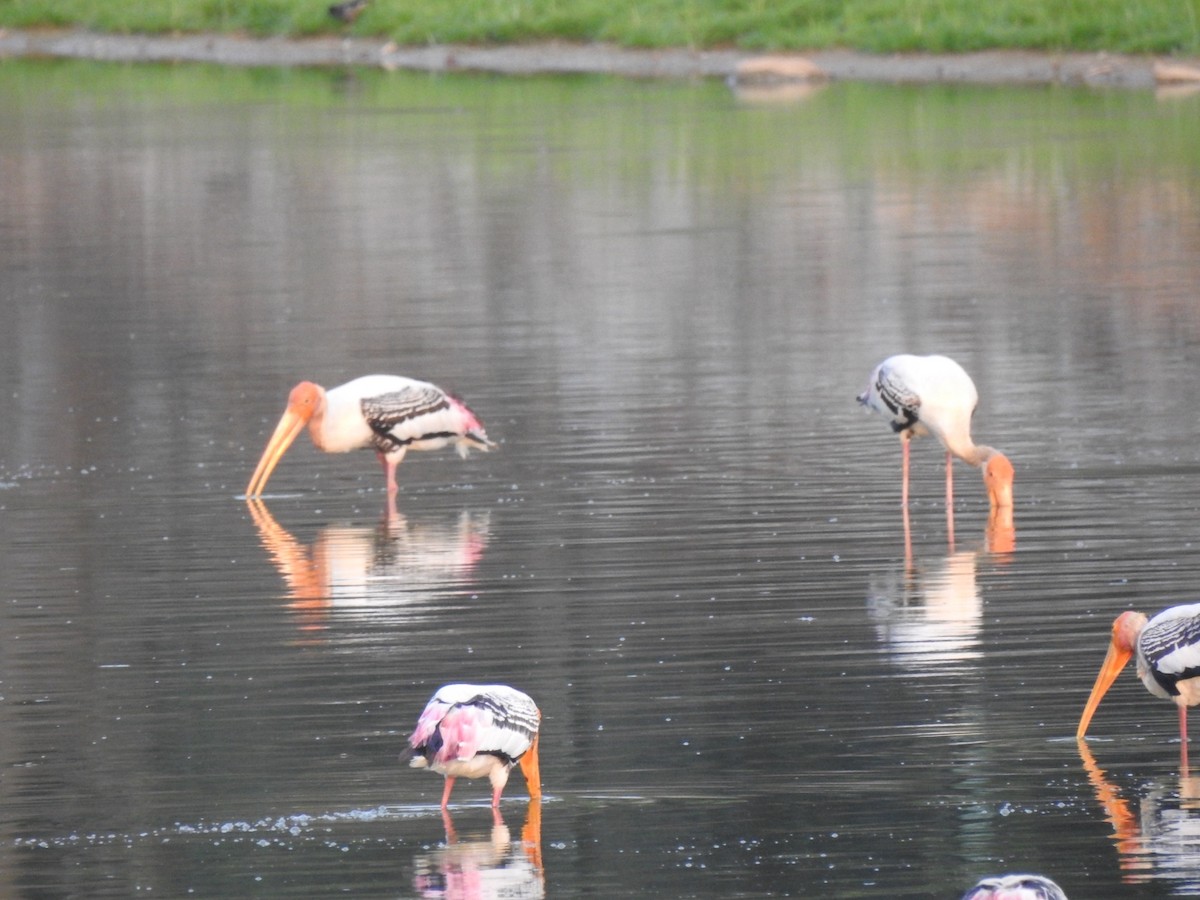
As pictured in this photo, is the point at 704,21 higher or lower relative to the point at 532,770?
higher

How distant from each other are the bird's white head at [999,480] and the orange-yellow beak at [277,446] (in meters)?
3.54

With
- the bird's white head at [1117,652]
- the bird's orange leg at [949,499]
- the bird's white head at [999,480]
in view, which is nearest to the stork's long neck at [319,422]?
the bird's orange leg at [949,499]

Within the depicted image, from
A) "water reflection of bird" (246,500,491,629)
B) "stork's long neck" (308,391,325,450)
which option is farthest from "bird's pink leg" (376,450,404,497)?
"water reflection of bird" (246,500,491,629)

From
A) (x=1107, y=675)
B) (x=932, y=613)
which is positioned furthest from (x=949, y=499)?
(x=1107, y=675)

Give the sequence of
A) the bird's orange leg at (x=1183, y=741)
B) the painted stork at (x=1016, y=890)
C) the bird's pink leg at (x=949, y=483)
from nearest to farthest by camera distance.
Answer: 1. the painted stork at (x=1016, y=890)
2. the bird's orange leg at (x=1183, y=741)
3. the bird's pink leg at (x=949, y=483)

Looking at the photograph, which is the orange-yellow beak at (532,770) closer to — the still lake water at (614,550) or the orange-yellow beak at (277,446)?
the still lake water at (614,550)

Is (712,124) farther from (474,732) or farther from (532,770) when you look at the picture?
(474,732)

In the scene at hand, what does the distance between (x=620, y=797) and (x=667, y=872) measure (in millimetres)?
665

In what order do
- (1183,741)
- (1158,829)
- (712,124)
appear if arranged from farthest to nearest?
(712,124)
(1183,741)
(1158,829)

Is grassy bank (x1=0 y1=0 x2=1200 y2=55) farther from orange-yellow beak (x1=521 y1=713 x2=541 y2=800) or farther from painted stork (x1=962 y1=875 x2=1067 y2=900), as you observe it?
painted stork (x1=962 y1=875 x2=1067 y2=900)

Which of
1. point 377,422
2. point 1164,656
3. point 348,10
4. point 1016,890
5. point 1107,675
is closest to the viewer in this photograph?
point 1016,890

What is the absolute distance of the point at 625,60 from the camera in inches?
1912

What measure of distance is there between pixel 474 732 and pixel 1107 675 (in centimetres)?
211

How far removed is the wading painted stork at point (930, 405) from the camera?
1209cm
